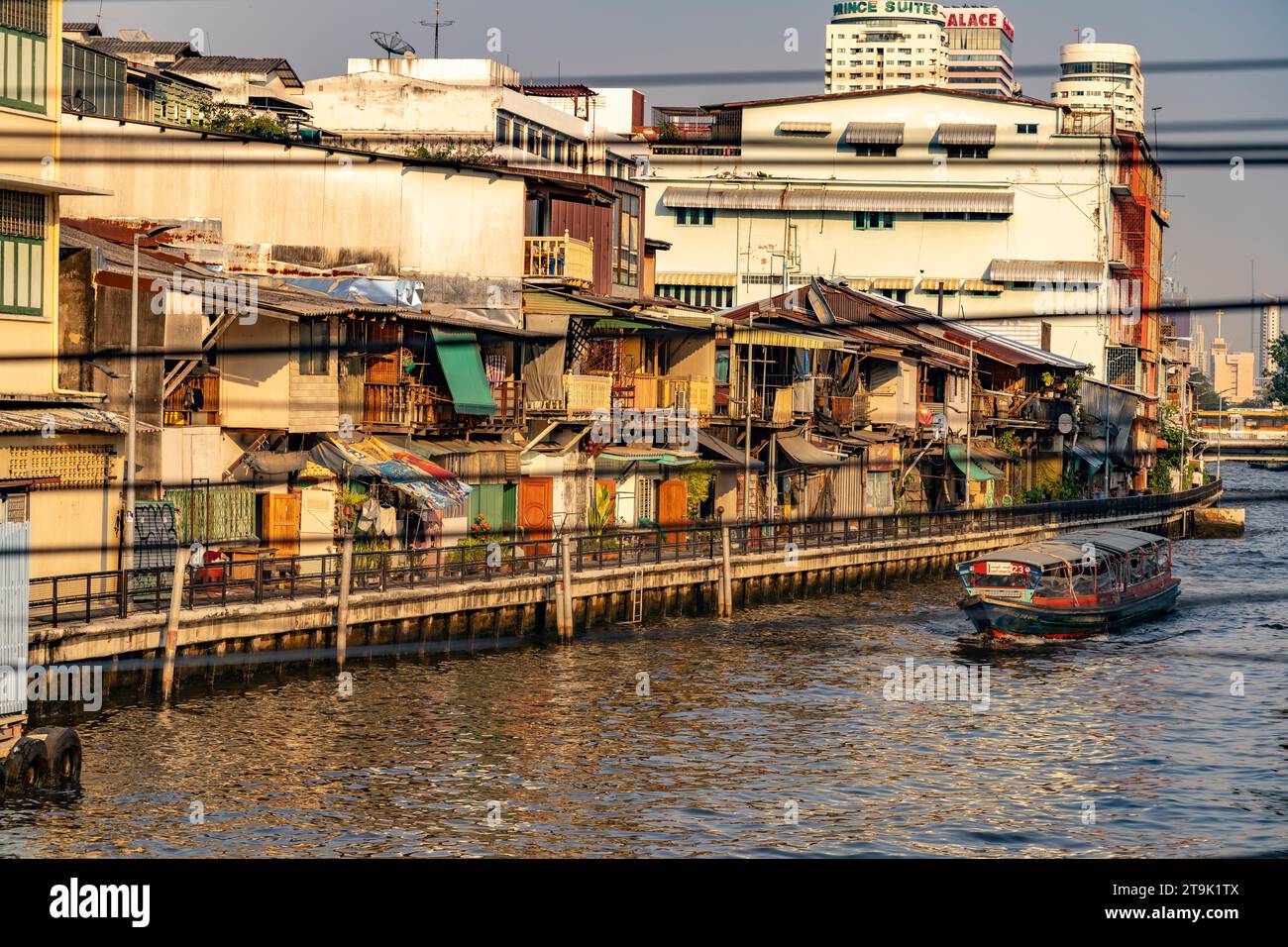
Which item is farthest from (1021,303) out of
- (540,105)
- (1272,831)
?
(1272,831)

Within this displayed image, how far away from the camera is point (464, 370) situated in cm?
4781

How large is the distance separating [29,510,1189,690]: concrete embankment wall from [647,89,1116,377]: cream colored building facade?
39.4 metres

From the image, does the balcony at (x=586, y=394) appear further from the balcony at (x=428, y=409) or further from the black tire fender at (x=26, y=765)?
the black tire fender at (x=26, y=765)

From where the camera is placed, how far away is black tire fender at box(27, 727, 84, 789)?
26438 mm

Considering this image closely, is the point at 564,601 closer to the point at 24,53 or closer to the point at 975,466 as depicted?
the point at 24,53

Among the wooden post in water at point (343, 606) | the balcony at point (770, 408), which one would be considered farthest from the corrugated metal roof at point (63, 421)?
the balcony at point (770, 408)

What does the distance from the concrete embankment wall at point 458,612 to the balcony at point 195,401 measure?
7.12 metres

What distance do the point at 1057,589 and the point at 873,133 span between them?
60.0 metres

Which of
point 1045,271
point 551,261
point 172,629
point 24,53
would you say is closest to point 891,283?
point 1045,271

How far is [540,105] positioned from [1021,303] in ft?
136

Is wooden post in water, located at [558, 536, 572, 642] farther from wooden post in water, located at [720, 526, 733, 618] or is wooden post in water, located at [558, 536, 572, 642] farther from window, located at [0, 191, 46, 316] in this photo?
window, located at [0, 191, 46, 316]

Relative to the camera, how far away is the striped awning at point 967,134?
338 feet

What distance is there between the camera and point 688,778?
31016 mm

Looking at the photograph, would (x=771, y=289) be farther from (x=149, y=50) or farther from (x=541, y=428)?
(x=541, y=428)
